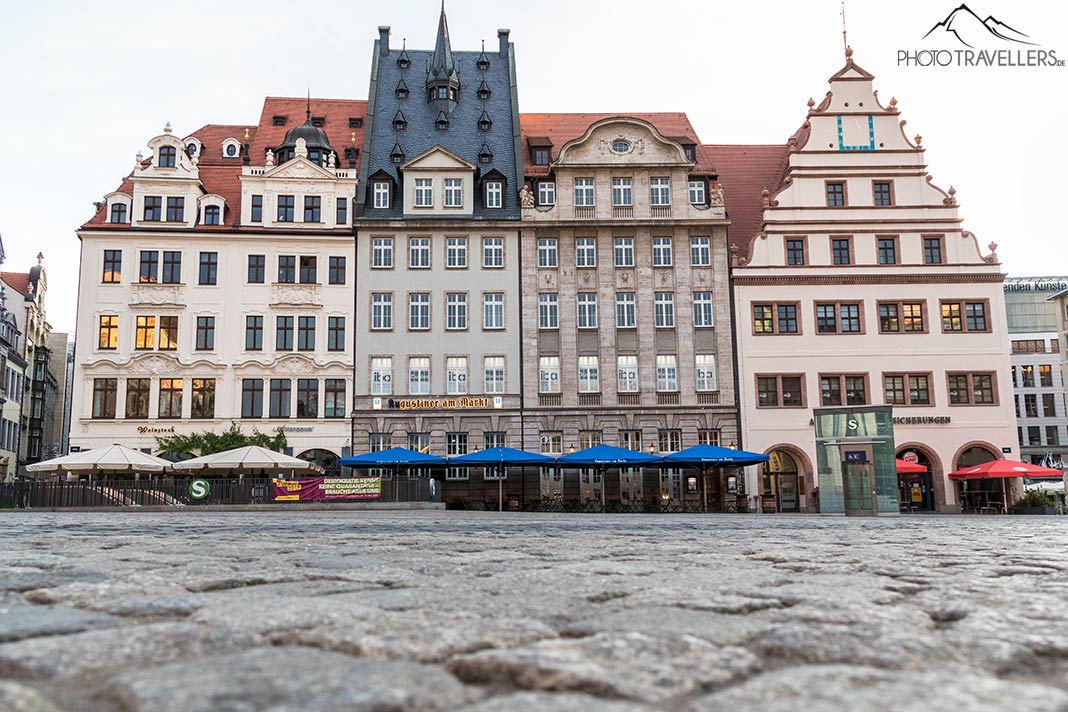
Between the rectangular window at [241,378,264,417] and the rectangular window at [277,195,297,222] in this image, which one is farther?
the rectangular window at [277,195,297,222]

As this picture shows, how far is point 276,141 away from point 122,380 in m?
12.5

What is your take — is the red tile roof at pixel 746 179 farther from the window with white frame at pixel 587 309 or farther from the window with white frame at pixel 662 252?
the window with white frame at pixel 587 309

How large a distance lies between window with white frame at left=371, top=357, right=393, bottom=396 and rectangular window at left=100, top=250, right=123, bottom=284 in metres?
10.5

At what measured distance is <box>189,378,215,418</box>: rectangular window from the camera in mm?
38938

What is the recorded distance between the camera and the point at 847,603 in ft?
12.0

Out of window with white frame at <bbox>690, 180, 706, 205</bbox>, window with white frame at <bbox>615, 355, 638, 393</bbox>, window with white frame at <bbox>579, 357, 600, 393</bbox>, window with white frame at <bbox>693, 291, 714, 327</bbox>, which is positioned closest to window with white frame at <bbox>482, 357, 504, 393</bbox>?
window with white frame at <bbox>579, 357, 600, 393</bbox>

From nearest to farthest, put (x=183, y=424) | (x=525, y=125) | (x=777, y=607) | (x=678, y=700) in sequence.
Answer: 1. (x=678, y=700)
2. (x=777, y=607)
3. (x=183, y=424)
4. (x=525, y=125)

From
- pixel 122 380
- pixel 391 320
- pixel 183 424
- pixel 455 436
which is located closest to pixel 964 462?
pixel 455 436

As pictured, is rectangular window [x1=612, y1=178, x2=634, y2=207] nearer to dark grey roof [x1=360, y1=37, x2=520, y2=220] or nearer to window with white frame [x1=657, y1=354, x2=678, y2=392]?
dark grey roof [x1=360, y1=37, x2=520, y2=220]

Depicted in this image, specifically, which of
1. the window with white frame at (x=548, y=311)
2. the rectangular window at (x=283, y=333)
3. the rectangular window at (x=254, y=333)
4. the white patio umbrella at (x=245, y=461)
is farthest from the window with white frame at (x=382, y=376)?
the white patio umbrella at (x=245, y=461)

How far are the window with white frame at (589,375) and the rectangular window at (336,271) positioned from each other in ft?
33.2

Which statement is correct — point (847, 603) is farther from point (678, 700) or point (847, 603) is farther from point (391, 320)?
point (391, 320)

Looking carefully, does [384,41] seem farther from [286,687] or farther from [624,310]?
[286,687]

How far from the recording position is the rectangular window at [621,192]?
41188mm
